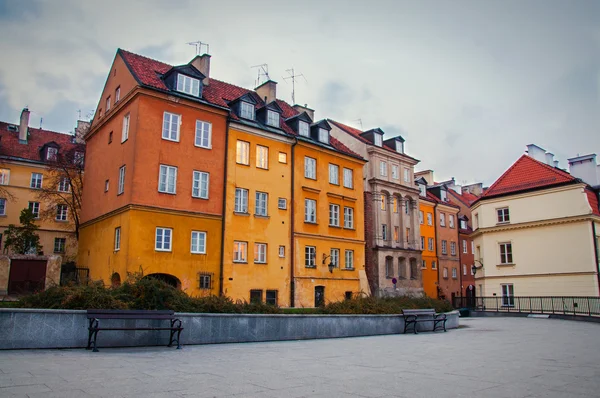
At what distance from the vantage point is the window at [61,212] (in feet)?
148

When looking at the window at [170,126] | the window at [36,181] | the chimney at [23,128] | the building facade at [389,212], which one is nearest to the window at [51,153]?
the window at [36,181]

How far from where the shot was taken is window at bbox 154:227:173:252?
2579 centimetres

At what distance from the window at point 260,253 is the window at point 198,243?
3.81 meters

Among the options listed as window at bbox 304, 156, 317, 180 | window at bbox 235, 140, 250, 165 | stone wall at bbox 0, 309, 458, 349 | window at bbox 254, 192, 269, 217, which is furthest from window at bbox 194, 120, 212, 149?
stone wall at bbox 0, 309, 458, 349

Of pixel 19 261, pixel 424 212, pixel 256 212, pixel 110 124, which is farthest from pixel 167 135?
pixel 424 212

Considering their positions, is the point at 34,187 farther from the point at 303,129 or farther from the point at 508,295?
the point at 508,295

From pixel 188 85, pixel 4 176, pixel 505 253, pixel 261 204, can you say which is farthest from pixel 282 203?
pixel 4 176

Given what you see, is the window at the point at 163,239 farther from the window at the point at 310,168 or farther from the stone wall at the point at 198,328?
the window at the point at 310,168

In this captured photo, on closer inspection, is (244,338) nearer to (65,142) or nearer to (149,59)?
(149,59)

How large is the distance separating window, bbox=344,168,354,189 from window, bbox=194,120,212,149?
1284 cm

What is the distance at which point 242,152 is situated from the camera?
30.8m

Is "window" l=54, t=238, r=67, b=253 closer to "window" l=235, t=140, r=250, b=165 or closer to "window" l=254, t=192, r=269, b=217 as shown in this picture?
"window" l=254, t=192, r=269, b=217

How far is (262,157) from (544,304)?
22.4 m

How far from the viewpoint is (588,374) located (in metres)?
9.26
